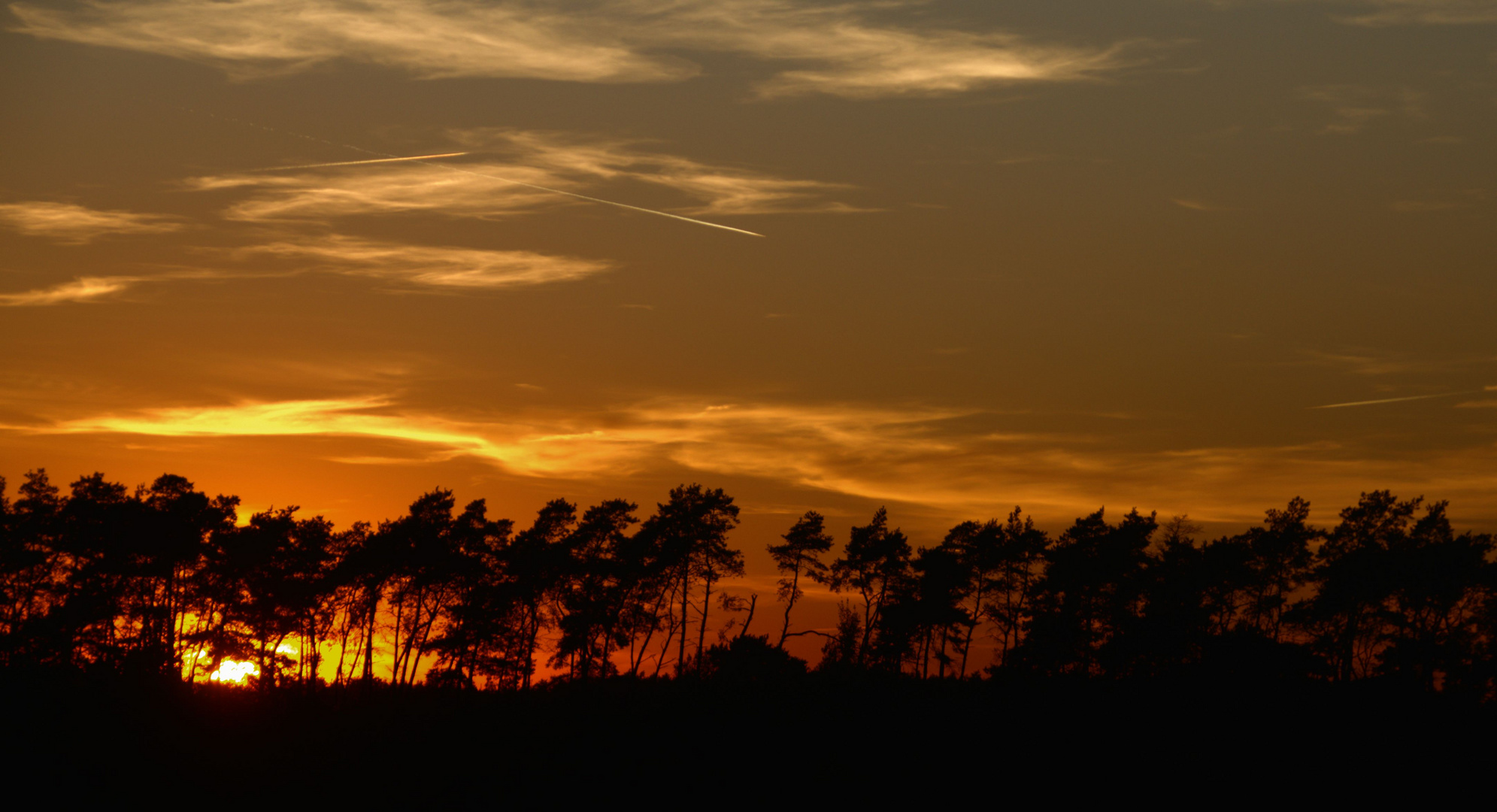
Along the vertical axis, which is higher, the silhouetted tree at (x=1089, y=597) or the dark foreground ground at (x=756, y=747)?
the silhouetted tree at (x=1089, y=597)

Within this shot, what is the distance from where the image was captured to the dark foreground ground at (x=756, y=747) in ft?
213

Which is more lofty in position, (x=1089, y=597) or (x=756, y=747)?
(x=1089, y=597)

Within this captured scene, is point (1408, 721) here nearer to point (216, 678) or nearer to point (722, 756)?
point (722, 756)

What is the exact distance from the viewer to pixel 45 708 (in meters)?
70.1

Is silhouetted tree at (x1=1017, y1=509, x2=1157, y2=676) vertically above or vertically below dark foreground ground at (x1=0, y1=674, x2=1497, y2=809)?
above

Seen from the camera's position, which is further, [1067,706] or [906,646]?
[906,646]

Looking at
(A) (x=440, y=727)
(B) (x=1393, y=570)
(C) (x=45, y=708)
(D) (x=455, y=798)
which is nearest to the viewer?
(D) (x=455, y=798)

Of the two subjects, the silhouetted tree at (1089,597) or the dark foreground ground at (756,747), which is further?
the silhouetted tree at (1089,597)

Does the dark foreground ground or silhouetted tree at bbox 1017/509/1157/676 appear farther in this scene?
silhouetted tree at bbox 1017/509/1157/676

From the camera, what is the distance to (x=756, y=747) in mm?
71438

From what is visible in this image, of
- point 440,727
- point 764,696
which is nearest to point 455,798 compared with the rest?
point 440,727

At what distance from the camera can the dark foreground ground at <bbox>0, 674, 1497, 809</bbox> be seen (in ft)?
213

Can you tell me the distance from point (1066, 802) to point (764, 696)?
2135 centimetres

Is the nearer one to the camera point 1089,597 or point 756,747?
point 756,747
